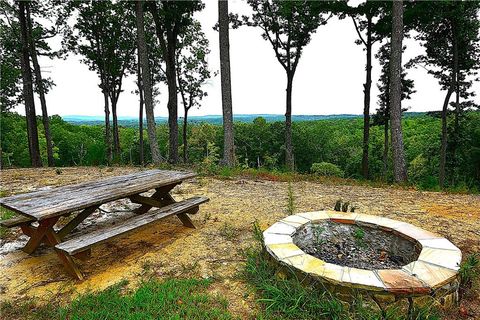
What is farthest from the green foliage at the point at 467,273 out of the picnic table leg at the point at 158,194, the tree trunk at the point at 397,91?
the tree trunk at the point at 397,91

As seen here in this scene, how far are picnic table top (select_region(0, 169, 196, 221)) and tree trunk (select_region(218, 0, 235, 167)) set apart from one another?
168 inches

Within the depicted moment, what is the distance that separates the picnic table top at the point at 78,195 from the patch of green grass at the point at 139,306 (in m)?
0.70

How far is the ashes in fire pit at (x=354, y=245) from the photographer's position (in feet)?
8.71

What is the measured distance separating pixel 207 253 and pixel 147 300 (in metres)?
0.93

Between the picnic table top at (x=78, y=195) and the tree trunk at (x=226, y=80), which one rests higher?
the tree trunk at (x=226, y=80)

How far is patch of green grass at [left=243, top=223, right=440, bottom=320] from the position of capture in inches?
75.2

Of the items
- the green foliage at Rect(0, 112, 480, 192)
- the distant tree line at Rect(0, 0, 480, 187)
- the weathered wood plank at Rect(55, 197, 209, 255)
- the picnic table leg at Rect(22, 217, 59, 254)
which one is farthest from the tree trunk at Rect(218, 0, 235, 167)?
the green foliage at Rect(0, 112, 480, 192)

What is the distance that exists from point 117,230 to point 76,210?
0.41 metres

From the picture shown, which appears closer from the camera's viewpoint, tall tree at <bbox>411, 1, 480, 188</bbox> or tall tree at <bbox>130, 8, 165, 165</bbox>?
tall tree at <bbox>411, 1, 480, 188</bbox>

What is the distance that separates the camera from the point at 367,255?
2.77m

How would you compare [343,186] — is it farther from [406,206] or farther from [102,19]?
[102,19]

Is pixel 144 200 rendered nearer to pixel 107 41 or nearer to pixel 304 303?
pixel 304 303

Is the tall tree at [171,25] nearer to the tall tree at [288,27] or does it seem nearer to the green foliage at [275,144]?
the tall tree at [288,27]

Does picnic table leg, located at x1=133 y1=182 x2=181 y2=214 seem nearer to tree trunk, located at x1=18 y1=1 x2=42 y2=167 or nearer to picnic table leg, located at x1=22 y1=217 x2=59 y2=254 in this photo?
picnic table leg, located at x1=22 y1=217 x2=59 y2=254
